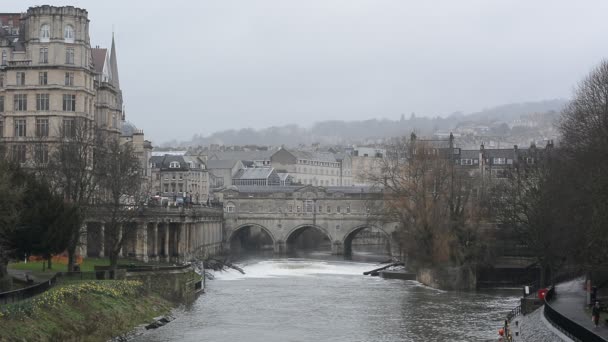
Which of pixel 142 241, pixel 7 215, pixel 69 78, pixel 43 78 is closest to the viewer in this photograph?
pixel 7 215

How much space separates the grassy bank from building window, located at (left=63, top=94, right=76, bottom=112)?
77.4ft

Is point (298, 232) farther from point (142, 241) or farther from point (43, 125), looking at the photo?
point (43, 125)

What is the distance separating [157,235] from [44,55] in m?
22.9

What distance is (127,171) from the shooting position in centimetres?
9012

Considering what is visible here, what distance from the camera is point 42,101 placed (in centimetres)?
9169

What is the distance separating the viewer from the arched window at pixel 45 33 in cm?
9106

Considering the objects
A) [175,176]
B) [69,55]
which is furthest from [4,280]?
[175,176]

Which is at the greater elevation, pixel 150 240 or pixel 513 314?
pixel 150 240

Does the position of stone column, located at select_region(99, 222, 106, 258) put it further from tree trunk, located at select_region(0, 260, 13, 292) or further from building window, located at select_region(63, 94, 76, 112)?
tree trunk, located at select_region(0, 260, 13, 292)

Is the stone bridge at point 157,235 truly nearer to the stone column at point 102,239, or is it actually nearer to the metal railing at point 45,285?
the stone column at point 102,239

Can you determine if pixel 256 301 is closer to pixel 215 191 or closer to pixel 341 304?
pixel 341 304

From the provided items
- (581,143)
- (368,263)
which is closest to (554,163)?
(581,143)

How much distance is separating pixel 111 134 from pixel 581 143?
169 feet

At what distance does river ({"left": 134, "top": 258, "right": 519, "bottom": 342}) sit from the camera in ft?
207
